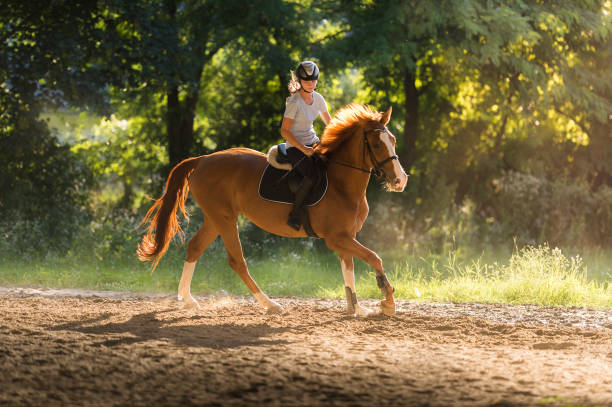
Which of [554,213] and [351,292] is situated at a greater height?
[554,213]

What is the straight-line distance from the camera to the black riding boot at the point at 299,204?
26.5ft

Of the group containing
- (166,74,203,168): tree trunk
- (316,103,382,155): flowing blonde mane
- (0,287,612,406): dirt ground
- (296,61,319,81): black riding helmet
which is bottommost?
(0,287,612,406): dirt ground

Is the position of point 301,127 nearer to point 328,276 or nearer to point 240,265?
point 240,265

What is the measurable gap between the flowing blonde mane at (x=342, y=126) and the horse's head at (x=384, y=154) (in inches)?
7.4

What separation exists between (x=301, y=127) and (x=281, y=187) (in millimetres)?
733

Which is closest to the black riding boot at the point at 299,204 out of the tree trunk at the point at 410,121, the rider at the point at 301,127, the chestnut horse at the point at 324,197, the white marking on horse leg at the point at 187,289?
the rider at the point at 301,127

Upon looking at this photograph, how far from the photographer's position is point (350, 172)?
8.09 meters

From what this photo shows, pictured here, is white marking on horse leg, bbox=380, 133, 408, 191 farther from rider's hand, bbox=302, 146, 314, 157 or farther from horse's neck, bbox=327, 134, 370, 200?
rider's hand, bbox=302, 146, 314, 157

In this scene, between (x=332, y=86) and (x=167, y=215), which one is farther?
(x=332, y=86)

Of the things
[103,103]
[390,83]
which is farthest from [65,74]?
[390,83]

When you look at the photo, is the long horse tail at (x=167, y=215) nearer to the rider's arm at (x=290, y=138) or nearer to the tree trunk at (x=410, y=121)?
the rider's arm at (x=290, y=138)

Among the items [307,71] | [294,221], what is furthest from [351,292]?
[307,71]

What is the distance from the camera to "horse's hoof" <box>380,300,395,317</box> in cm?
808

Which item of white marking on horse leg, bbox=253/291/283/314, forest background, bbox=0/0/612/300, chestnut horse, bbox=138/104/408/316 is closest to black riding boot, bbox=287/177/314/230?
chestnut horse, bbox=138/104/408/316
